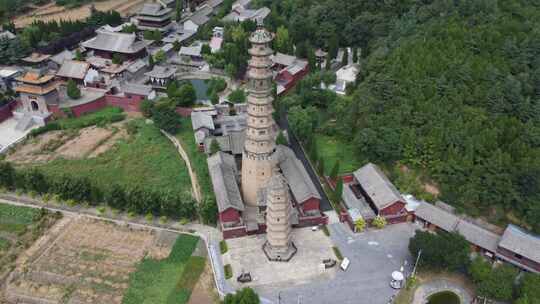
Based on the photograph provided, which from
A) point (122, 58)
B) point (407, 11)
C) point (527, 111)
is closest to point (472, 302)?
point (527, 111)

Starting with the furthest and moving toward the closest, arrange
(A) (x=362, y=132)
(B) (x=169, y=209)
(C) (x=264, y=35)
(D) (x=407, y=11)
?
(D) (x=407, y=11) → (A) (x=362, y=132) → (B) (x=169, y=209) → (C) (x=264, y=35)

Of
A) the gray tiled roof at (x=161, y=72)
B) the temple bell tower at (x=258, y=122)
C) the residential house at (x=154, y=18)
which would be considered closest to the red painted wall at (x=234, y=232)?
the temple bell tower at (x=258, y=122)

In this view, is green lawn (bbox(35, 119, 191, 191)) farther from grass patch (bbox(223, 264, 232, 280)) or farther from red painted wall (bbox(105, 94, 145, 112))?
grass patch (bbox(223, 264, 232, 280))

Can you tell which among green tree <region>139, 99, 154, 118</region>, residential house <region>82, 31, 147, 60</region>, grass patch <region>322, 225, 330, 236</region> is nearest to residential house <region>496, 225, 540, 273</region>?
grass patch <region>322, 225, 330, 236</region>

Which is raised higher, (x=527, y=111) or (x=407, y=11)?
(x=407, y=11)

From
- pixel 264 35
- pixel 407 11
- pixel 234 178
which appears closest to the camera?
pixel 264 35

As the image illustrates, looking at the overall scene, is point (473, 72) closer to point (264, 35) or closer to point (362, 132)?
point (362, 132)
